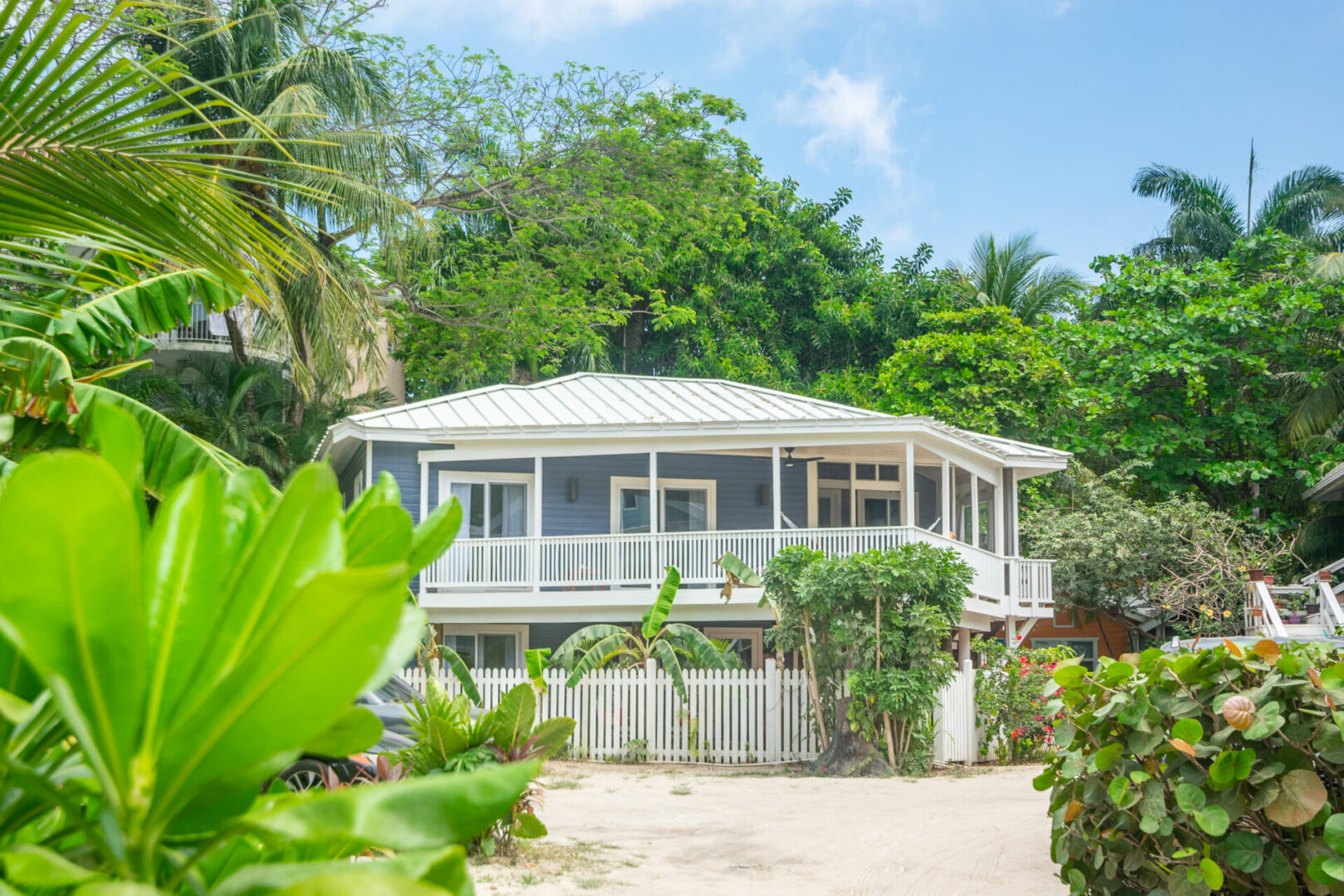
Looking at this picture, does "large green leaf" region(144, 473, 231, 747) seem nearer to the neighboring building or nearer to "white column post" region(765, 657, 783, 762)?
"white column post" region(765, 657, 783, 762)

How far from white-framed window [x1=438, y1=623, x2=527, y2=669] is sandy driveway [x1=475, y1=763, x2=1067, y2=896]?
6.60 metres

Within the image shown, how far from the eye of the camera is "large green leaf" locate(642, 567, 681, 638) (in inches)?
667

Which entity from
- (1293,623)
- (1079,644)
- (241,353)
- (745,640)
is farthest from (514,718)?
(1079,644)

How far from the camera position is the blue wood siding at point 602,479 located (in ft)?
66.7

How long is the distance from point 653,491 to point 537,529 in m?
2.14

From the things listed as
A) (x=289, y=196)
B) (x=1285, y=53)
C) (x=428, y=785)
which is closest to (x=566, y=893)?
(x=428, y=785)

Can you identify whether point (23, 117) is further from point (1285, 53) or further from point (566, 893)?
point (1285, 53)

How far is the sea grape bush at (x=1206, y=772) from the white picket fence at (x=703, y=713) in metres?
11.2

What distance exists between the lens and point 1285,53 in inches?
1860

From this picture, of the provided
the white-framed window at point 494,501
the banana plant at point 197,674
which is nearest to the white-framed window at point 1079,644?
the white-framed window at point 494,501

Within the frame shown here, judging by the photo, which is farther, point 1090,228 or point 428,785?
point 1090,228

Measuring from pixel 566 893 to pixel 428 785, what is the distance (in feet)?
22.6

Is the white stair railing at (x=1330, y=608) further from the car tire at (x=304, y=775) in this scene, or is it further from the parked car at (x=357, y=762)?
the car tire at (x=304, y=775)

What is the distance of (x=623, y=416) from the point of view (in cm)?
2061
